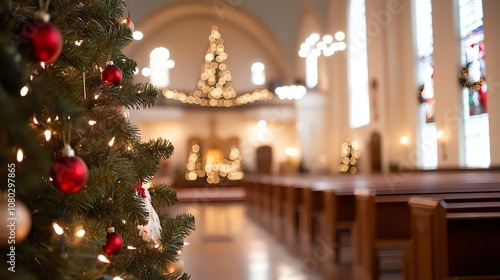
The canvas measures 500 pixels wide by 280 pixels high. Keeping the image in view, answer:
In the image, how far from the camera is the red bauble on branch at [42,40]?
138 cm

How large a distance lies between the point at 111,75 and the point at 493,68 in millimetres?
9550

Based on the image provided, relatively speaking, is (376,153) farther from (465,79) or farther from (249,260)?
(249,260)

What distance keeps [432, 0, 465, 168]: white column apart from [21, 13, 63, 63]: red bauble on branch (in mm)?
11811

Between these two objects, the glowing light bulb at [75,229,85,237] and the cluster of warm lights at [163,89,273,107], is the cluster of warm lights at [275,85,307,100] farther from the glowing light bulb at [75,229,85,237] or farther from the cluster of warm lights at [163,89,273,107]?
the glowing light bulb at [75,229,85,237]

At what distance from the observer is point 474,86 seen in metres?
11.6

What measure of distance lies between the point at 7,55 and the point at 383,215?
437cm

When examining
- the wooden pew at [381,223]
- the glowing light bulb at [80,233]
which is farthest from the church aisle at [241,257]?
the glowing light bulb at [80,233]

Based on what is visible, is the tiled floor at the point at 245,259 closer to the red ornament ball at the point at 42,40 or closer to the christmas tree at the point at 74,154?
the christmas tree at the point at 74,154

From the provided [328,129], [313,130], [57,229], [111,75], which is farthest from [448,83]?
[57,229]

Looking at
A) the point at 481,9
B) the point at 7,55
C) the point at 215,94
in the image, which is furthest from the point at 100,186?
the point at 215,94

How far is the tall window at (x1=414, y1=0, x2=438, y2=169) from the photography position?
45.7 feet

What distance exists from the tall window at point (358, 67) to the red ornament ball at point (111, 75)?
16019 millimetres

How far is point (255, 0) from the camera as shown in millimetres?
23406

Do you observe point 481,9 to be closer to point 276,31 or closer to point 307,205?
point 307,205
